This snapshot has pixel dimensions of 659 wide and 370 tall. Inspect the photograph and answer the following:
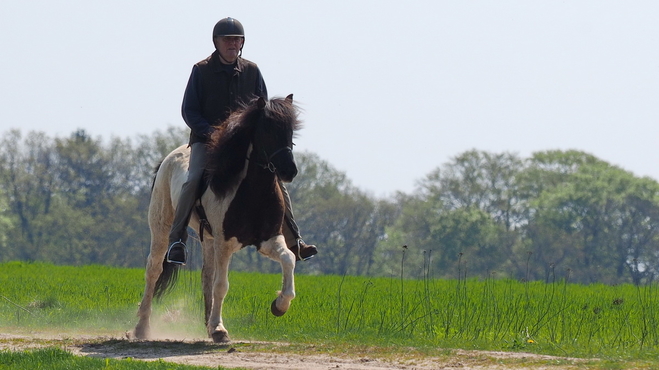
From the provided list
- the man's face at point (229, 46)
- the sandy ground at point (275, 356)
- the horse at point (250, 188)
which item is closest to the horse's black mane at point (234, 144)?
the horse at point (250, 188)

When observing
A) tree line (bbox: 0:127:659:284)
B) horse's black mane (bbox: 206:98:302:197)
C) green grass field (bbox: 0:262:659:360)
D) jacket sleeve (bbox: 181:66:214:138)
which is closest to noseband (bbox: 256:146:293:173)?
horse's black mane (bbox: 206:98:302:197)

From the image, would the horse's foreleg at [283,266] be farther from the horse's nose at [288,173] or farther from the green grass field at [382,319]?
the horse's nose at [288,173]

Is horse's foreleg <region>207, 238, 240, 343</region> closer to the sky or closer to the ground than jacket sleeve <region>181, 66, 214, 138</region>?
closer to the ground

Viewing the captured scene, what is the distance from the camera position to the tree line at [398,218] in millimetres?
76000

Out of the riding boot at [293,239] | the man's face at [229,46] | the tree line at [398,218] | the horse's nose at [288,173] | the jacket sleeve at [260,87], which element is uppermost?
the tree line at [398,218]

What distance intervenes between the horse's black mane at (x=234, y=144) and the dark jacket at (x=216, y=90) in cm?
77

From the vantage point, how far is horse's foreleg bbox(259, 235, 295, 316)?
987 cm

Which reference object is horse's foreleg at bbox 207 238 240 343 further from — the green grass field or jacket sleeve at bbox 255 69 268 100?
jacket sleeve at bbox 255 69 268 100

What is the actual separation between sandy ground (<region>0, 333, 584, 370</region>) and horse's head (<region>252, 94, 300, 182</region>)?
160cm

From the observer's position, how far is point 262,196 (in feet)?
32.9

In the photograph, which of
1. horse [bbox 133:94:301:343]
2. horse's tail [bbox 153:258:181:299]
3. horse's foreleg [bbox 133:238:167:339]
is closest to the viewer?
horse [bbox 133:94:301:343]

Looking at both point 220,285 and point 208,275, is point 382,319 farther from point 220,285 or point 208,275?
point 220,285

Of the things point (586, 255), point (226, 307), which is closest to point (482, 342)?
point (226, 307)

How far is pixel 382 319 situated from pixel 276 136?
3.06 metres
